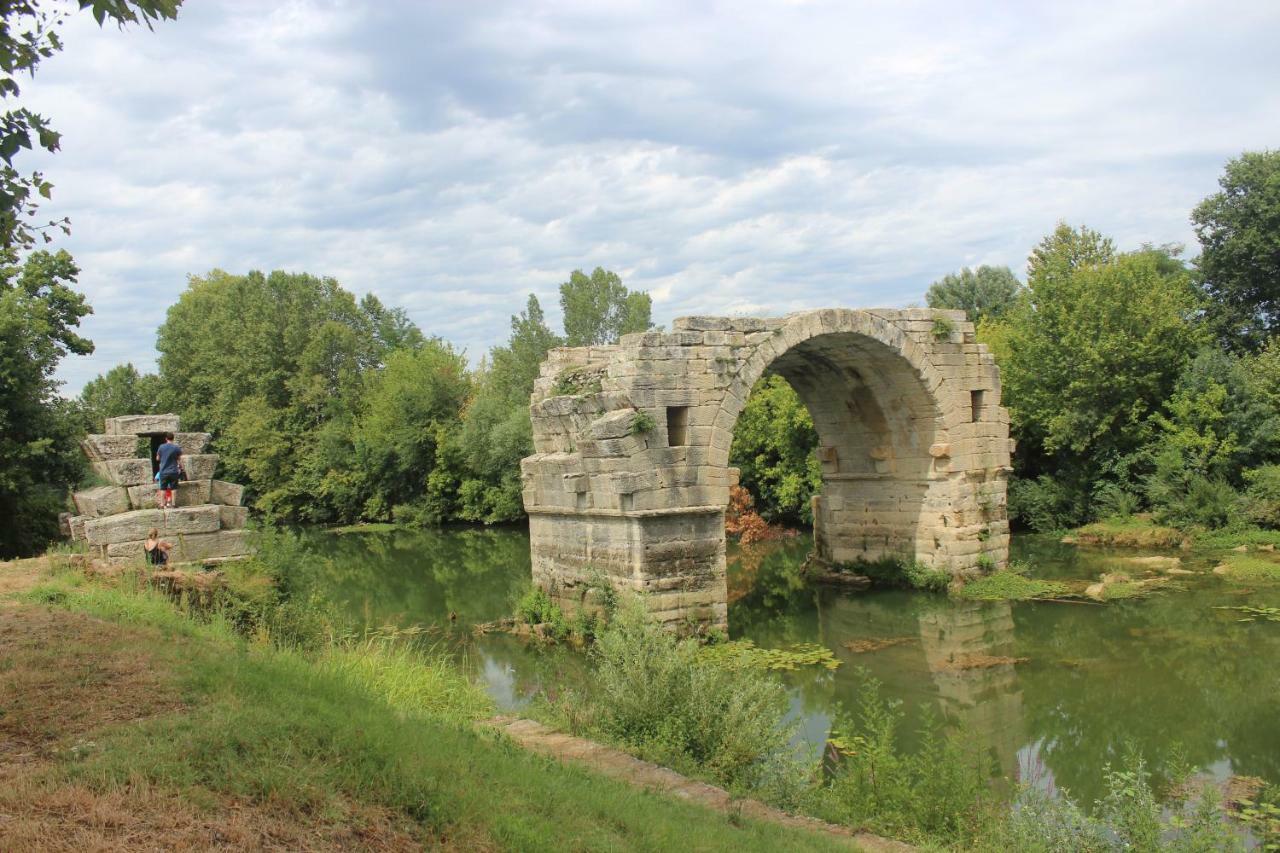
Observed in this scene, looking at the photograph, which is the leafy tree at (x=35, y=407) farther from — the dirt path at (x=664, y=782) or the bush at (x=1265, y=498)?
the bush at (x=1265, y=498)

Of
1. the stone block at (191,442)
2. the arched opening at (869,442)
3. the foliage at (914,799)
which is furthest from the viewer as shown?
the arched opening at (869,442)

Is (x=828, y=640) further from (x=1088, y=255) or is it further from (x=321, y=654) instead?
(x=1088, y=255)

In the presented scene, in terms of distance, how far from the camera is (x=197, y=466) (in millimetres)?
8633

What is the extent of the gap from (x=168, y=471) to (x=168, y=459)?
11 cm

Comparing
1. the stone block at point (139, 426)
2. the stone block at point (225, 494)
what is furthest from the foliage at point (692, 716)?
the stone block at point (139, 426)

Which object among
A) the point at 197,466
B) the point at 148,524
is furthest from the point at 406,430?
the point at 148,524

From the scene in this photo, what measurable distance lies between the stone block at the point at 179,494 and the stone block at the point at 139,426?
1.72 feet

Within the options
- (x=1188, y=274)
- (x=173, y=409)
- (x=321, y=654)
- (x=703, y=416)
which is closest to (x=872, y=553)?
(x=703, y=416)

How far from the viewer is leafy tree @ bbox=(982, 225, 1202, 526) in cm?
1938

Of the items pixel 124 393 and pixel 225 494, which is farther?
pixel 124 393

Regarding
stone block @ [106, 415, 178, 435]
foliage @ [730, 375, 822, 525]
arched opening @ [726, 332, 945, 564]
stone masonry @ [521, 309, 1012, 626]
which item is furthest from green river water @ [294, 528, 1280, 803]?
foliage @ [730, 375, 822, 525]

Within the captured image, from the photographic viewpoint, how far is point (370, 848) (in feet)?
11.2

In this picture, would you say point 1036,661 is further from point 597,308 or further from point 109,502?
point 597,308

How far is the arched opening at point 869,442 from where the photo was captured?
47.1ft
